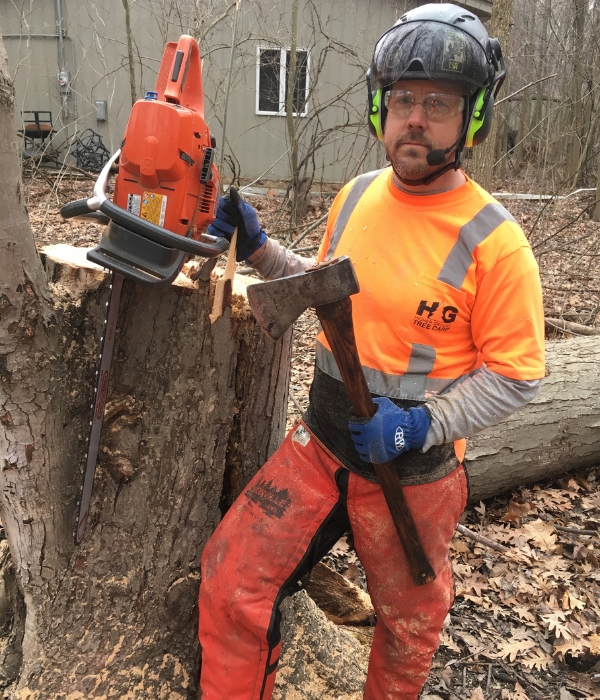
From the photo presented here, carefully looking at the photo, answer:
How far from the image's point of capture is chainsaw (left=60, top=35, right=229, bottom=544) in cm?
165

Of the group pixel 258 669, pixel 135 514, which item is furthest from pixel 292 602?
pixel 135 514

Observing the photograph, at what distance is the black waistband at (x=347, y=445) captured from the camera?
6.15 ft

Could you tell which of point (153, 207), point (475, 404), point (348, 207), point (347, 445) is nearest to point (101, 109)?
point (348, 207)

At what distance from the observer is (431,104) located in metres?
1.76

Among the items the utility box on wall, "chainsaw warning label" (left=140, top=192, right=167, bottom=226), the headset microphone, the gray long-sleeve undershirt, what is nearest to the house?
the utility box on wall

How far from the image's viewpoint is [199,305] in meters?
1.90

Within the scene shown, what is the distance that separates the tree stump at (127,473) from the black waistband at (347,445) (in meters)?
0.26

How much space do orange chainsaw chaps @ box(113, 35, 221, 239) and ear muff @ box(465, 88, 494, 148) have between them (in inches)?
32.4

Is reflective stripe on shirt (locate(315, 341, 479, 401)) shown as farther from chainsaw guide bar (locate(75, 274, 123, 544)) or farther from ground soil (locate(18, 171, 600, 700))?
ground soil (locate(18, 171, 600, 700))

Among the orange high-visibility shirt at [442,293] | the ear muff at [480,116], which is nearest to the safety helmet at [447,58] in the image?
the ear muff at [480,116]

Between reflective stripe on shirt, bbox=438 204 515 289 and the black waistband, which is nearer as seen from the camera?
reflective stripe on shirt, bbox=438 204 515 289

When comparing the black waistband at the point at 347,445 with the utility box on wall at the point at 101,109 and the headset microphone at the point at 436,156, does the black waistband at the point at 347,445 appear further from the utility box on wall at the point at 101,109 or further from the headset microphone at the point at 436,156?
the utility box on wall at the point at 101,109

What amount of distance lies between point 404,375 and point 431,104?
838 mm

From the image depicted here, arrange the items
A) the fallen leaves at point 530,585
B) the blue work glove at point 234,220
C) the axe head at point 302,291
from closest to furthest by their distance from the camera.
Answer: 1. the axe head at point 302,291
2. the blue work glove at point 234,220
3. the fallen leaves at point 530,585
